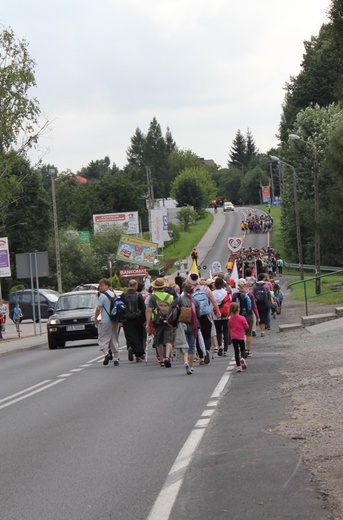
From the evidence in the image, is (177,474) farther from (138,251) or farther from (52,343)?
(138,251)

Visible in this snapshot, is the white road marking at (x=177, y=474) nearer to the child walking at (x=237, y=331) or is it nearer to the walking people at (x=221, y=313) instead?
the child walking at (x=237, y=331)

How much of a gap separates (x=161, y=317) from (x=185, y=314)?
99 centimetres

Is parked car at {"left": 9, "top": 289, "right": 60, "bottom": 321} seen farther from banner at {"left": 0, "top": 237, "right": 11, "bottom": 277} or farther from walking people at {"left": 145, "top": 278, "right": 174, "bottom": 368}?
walking people at {"left": 145, "top": 278, "right": 174, "bottom": 368}

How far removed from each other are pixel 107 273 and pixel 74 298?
56.0m

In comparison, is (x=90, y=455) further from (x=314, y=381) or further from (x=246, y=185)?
(x=246, y=185)

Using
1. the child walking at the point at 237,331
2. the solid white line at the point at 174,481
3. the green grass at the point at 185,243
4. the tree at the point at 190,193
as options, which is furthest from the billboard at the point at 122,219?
the solid white line at the point at 174,481

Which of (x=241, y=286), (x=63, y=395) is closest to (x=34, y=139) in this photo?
(x=241, y=286)

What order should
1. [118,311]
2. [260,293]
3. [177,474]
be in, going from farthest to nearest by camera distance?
1. [260,293]
2. [118,311]
3. [177,474]

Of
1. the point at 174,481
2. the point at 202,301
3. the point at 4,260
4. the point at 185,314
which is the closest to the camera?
the point at 174,481

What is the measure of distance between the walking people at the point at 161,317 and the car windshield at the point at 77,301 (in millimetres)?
10947

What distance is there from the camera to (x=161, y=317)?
20.2m

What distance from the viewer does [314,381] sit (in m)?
15.9

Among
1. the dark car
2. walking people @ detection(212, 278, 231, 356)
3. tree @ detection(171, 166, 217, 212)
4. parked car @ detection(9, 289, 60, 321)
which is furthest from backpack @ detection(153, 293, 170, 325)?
tree @ detection(171, 166, 217, 212)

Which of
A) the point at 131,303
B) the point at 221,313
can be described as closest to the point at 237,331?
the point at 131,303
